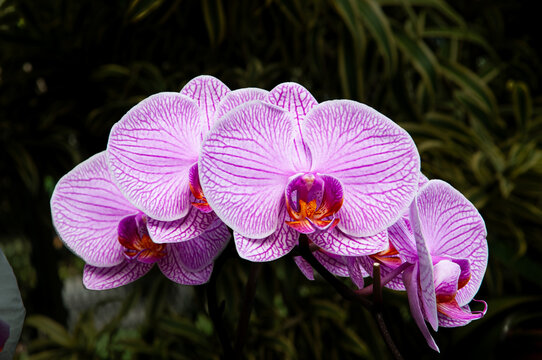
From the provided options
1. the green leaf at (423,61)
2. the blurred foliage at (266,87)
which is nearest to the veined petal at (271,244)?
the blurred foliage at (266,87)

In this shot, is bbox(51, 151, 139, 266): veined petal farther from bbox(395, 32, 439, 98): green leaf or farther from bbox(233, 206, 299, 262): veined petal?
bbox(395, 32, 439, 98): green leaf

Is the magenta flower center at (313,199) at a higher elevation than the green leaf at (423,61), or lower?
higher

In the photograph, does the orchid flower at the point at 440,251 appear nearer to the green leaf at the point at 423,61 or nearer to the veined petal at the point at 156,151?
the veined petal at the point at 156,151

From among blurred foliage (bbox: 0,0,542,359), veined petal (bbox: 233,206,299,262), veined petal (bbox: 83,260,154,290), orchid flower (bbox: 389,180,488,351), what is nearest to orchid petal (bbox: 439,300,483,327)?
orchid flower (bbox: 389,180,488,351)

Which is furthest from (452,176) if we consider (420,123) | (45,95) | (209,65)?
(45,95)

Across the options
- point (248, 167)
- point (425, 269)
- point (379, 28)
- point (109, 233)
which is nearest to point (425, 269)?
point (425, 269)
